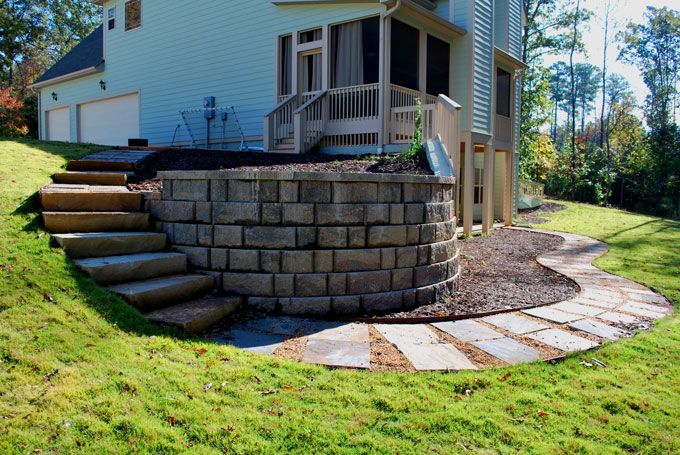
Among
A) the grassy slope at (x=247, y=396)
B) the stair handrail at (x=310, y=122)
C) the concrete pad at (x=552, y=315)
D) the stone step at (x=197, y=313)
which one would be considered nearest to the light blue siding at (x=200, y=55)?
the stair handrail at (x=310, y=122)

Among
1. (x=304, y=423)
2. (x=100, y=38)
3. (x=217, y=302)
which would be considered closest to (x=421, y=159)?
(x=217, y=302)

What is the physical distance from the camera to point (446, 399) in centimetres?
298

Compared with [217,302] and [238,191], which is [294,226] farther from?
[217,302]

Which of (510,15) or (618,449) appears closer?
(618,449)

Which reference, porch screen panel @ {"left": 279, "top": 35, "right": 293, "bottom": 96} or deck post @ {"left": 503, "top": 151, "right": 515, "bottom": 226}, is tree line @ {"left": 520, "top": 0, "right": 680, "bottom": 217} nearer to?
deck post @ {"left": 503, "top": 151, "right": 515, "bottom": 226}

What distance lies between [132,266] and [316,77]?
777 cm

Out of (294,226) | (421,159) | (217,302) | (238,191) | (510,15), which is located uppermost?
(510,15)

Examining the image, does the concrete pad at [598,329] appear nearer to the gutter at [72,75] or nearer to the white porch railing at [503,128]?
the white porch railing at [503,128]

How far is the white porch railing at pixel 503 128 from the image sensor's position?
1351cm

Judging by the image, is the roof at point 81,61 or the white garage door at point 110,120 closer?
the white garage door at point 110,120

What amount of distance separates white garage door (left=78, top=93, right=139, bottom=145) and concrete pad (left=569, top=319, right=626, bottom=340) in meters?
14.2

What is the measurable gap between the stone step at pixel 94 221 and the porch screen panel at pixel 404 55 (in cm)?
657

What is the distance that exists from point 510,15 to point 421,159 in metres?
9.55

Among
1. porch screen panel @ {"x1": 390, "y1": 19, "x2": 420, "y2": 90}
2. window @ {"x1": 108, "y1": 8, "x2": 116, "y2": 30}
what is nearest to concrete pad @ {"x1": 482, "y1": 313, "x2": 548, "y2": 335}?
porch screen panel @ {"x1": 390, "y1": 19, "x2": 420, "y2": 90}
